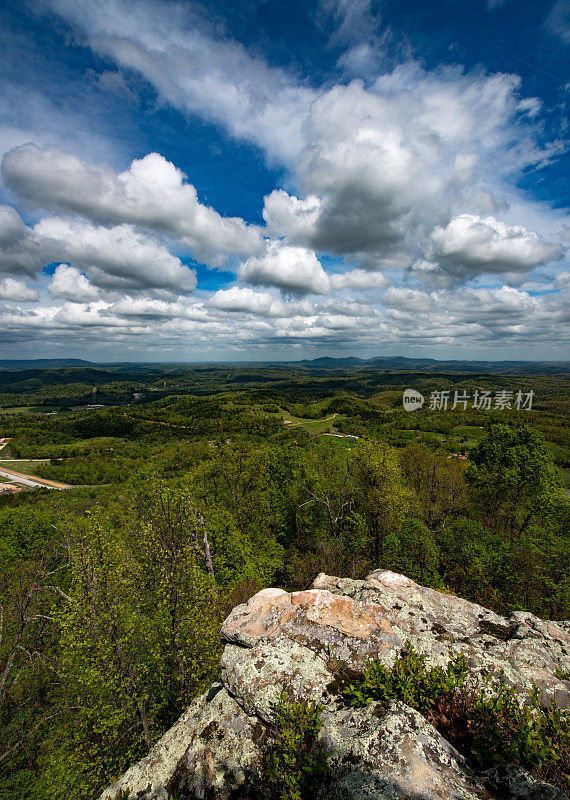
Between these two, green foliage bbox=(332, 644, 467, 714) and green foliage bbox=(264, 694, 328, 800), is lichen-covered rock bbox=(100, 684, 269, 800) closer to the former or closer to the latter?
green foliage bbox=(264, 694, 328, 800)

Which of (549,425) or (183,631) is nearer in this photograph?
(183,631)

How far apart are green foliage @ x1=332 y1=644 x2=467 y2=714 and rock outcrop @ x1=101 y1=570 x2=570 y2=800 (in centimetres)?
31

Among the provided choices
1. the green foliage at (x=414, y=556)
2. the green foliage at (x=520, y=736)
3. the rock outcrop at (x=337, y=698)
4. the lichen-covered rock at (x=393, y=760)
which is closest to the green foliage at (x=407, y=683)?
the rock outcrop at (x=337, y=698)

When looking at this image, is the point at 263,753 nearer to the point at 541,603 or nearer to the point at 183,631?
the point at 183,631

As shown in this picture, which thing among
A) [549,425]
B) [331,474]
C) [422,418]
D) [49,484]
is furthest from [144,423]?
[549,425]

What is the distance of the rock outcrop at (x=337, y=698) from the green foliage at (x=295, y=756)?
0.25 meters

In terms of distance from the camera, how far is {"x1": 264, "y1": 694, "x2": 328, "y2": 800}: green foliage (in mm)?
5535

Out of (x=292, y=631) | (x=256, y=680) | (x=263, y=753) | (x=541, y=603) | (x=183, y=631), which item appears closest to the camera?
(x=263, y=753)

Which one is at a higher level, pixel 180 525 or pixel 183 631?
pixel 180 525

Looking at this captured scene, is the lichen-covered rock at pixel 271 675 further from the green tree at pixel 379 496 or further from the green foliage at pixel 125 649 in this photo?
the green tree at pixel 379 496

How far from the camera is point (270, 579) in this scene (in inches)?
953

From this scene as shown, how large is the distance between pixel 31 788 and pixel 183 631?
13.4 m

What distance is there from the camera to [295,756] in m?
6.06

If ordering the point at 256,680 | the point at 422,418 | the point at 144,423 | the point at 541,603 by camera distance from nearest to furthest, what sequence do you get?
the point at 256,680
the point at 541,603
the point at 422,418
the point at 144,423
